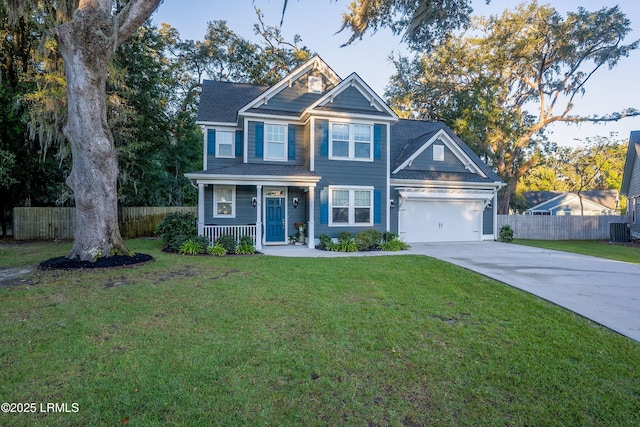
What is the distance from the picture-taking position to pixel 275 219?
539 inches

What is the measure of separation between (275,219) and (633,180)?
78.1 ft

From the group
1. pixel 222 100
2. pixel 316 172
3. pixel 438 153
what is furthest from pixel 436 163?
pixel 222 100

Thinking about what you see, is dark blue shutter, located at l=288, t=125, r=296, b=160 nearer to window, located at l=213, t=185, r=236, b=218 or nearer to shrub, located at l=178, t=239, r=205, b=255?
window, located at l=213, t=185, r=236, b=218

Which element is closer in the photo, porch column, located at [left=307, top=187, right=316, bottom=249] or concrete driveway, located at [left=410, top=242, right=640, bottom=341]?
concrete driveway, located at [left=410, top=242, right=640, bottom=341]

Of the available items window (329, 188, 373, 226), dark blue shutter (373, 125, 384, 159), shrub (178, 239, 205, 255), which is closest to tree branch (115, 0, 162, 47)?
shrub (178, 239, 205, 255)

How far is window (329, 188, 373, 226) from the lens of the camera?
13.3 metres

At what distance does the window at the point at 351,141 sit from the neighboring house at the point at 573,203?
27.8 metres

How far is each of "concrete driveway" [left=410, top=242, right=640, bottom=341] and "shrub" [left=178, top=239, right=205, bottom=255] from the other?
26.1 ft

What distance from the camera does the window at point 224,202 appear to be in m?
13.3

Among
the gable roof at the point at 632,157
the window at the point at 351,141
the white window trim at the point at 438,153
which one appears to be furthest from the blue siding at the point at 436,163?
the gable roof at the point at 632,157

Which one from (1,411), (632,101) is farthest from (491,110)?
(1,411)

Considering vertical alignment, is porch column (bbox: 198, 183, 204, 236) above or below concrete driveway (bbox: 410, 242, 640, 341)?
above

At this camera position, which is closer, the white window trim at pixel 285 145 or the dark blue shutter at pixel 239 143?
the white window trim at pixel 285 145

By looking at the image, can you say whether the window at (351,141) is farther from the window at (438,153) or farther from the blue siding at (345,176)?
the window at (438,153)
